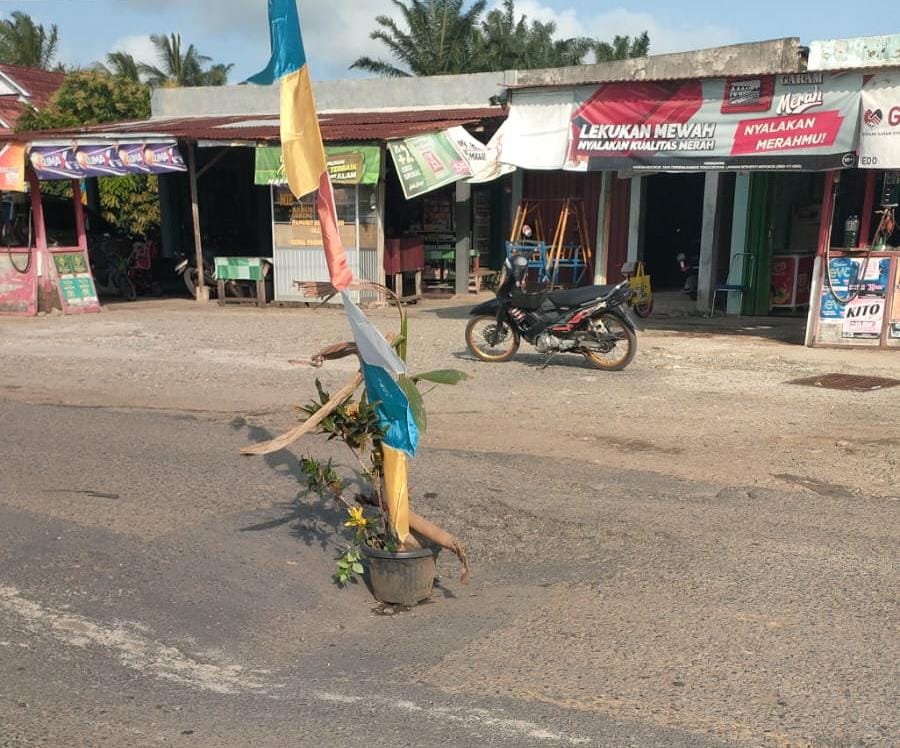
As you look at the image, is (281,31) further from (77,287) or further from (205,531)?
(77,287)

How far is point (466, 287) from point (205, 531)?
1390 centimetres

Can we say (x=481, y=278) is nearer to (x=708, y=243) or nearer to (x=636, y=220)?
(x=636, y=220)

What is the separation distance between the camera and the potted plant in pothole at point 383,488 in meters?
4.49

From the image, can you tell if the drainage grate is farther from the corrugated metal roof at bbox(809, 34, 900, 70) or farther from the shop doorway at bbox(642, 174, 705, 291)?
the shop doorway at bbox(642, 174, 705, 291)

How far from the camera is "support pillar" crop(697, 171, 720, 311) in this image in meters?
15.5

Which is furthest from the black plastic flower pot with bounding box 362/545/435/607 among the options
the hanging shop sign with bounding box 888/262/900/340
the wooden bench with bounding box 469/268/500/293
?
the wooden bench with bounding box 469/268/500/293

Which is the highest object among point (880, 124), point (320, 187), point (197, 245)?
point (880, 124)

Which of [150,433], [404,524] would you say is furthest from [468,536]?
[150,433]

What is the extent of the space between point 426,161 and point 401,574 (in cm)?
1226

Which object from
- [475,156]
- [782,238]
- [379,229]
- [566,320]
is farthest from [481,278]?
[566,320]

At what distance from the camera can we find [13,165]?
48.6ft

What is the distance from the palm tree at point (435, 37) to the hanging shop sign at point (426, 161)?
71.8 feet

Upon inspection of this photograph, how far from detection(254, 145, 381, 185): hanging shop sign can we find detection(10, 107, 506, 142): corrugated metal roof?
19cm

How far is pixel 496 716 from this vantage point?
3.52 meters
